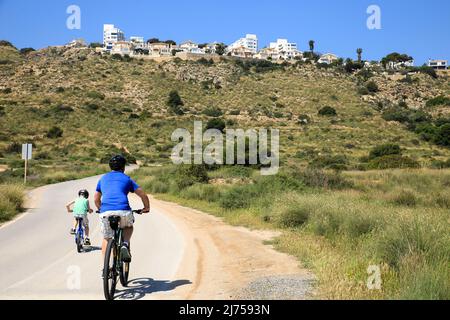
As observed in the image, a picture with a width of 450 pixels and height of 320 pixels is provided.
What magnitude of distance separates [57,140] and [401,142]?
1703 inches

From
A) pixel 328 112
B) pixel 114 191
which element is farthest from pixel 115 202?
pixel 328 112

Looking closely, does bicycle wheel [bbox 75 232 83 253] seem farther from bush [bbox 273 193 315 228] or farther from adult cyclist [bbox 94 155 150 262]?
bush [bbox 273 193 315 228]

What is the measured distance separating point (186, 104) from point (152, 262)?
73.2 m

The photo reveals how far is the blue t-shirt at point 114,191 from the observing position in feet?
23.4

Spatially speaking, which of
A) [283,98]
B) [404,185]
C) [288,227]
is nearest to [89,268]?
[288,227]

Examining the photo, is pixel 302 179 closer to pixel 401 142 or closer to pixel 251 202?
pixel 251 202

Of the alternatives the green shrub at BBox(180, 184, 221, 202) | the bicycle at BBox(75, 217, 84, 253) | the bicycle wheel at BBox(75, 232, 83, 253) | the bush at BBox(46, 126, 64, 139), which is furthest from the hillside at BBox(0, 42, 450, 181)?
the bicycle wheel at BBox(75, 232, 83, 253)

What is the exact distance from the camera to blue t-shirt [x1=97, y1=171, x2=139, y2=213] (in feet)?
23.4

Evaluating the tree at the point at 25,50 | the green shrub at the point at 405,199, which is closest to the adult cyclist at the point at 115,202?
the green shrub at the point at 405,199

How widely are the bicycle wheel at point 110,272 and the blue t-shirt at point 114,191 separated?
506mm

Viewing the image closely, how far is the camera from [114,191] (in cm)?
717

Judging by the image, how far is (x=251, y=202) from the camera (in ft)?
62.4

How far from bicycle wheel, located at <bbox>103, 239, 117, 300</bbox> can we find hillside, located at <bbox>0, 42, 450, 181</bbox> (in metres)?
37.8

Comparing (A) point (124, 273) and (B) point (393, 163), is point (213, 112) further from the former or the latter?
(A) point (124, 273)
